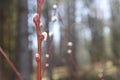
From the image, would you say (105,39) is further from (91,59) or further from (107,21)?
(91,59)

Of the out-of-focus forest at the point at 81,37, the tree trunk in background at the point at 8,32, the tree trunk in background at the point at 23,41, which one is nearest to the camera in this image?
the tree trunk in background at the point at 23,41

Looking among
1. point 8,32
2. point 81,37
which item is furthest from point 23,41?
point 81,37

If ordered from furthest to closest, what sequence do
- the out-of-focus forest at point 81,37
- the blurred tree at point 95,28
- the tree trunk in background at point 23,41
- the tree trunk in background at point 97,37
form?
1. the tree trunk in background at point 97,37
2. the blurred tree at point 95,28
3. the out-of-focus forest at point 81,37
4. the tree trunk in background at point 23,41

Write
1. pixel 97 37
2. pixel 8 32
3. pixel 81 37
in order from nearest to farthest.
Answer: pixel 8 32
pixel 97 37
pixel 81 37

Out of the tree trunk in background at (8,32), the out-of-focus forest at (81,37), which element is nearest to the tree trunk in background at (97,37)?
the out-of-focus forest at (81,37)

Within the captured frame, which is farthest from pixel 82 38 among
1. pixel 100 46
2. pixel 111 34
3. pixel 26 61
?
pixel 26 61

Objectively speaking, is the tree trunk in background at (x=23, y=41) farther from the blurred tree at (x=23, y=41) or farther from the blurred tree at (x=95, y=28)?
the blurred tree at (x=95, y=28)

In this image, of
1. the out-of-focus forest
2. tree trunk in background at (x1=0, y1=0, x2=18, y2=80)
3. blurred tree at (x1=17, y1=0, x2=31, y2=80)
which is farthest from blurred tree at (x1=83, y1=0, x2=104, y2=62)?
blurred tree at (x1=17, y1=0, x2=31, y2=80)

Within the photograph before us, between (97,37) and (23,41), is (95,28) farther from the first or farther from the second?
(23,41)

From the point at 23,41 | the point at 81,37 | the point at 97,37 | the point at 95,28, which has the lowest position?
the point at 81,37
